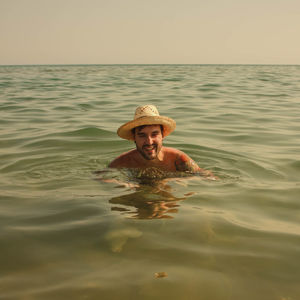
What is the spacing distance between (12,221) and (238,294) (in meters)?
2.19

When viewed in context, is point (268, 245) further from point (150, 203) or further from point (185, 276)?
point (150, 203)

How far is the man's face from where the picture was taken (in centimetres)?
461

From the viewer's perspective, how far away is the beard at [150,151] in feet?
15.1

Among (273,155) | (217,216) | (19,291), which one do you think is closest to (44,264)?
(19,291)

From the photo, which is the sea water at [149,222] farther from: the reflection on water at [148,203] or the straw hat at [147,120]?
the straw hat at [147,120]

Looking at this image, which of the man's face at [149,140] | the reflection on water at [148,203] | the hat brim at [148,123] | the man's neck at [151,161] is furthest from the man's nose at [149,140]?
the reflection on water at [148,203]

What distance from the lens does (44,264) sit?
8.84 ft

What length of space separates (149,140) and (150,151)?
140 millimetres

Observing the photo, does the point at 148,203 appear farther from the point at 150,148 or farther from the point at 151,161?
the point at 151,161

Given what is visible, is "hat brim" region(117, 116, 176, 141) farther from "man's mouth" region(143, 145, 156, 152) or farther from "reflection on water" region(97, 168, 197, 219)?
"reflection on water" region(97, 168, 197, 219)

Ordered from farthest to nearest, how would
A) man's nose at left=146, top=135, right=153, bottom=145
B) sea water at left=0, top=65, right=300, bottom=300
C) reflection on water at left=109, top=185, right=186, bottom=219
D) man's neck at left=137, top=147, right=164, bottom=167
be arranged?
man's neck at left=137, top=147, right=164, bottom=167 → man's nose at left=146, top=135, right=153, bottom=145 → reflection on water at left=109, top=185, right=186, bottom=219 → sea water at left=0, top=65, right=300, bottom=300

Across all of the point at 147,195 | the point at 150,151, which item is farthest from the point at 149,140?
the point at 147,195

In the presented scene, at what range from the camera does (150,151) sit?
462cm

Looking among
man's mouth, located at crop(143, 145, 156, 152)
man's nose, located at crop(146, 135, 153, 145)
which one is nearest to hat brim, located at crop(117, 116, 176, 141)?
man's nose, located at crop(146, 135, 153, 145)
